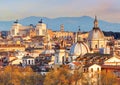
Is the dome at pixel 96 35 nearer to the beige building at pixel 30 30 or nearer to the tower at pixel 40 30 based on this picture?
the beige building at pixel 30 30

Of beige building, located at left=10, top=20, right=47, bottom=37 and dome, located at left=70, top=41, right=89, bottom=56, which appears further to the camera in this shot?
beige building, located at left=10, top=20, right=47, bottom=37

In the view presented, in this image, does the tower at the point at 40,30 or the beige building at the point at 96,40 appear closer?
the beige building at the point at 96,40

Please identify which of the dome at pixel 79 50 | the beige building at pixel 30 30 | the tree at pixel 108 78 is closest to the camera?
the tree at pixel 108 78

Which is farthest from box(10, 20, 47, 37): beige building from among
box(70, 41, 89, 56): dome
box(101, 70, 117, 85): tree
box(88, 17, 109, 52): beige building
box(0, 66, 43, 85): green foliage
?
box(101, 70, 117, 85): tree

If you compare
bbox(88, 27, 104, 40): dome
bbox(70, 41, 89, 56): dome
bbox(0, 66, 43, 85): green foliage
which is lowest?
bbox(0, 66, 43, 85): green foliage

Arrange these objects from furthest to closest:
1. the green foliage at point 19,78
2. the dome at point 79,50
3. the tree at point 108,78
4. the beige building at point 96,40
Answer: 1. the beige building at point 96,40
2. the dome at point 79,50
3. the green foliage at point 19,78
4. the tree at point 108,78

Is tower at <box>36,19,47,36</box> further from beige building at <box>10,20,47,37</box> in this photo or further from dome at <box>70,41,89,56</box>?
dome at <box>70,41,89,56</box>

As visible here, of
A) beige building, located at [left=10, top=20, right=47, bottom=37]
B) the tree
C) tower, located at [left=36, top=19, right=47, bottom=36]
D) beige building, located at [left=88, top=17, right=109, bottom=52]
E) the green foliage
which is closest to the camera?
the tree

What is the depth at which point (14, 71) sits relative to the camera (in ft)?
174

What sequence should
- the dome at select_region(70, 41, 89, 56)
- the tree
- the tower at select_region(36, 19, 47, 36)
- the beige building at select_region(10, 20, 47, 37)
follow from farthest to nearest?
the beige building at select_region(10, 20, 47, 37)
the tower at select_region(36, 19, 47, 36)
the dome at select_region(70, 41, 89, 56)
the tree

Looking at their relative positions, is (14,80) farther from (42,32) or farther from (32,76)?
(42,32)

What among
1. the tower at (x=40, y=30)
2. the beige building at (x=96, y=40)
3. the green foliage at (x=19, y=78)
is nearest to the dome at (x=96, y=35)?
the beige building at (x=96, y=40)

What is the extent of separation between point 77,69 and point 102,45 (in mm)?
22241

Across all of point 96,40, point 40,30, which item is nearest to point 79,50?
point 96,40
